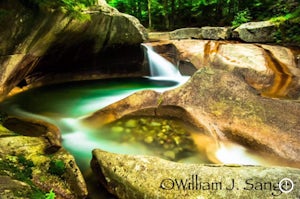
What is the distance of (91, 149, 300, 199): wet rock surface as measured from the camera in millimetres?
3002

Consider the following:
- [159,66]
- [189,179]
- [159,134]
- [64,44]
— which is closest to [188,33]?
[159,66]

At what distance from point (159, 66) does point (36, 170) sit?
8268 mm

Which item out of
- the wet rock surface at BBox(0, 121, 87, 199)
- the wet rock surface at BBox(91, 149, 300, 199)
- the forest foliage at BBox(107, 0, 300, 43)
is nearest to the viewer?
the wet rock surface at BBox(0, 121, 87, 199)

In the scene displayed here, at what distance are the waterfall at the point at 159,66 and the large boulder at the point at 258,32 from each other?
3.12 metres

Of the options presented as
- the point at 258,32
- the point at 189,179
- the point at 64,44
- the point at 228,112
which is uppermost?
the point at 258,32

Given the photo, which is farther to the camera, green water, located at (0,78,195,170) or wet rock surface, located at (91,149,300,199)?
green water, located at (0,78,195,170)

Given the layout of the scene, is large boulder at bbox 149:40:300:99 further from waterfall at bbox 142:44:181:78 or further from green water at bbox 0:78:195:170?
green water at bbox 0:78:195:170

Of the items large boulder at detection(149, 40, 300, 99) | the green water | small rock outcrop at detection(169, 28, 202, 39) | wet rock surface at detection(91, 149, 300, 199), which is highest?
small rock outcrop at detection(169, 28, 202, 39)

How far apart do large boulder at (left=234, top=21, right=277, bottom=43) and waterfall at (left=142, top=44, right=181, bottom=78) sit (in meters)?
3.12

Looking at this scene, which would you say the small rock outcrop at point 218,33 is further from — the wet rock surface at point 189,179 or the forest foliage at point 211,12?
the wet rock surface at point 189,179

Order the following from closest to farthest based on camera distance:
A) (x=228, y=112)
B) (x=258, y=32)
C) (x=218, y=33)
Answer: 1. (x=228, y=112)
2. (x=258, y=32)
3. (x=218, y=33)

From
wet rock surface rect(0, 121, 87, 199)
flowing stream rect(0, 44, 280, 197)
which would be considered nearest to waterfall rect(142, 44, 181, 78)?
flowing stream rect(0, 44, 280, 197)

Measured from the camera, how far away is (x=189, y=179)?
3.24 metres

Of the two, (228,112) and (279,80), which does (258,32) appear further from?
(228,112)
